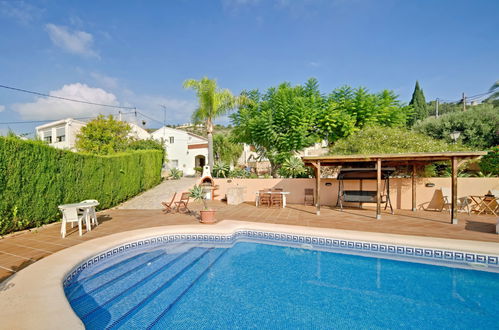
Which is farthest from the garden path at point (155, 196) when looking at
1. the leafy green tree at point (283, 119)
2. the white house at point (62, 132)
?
the white house at point (62, 132)

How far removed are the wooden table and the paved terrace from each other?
443mm

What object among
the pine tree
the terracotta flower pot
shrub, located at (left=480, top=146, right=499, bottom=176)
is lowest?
the terracotta flower pot

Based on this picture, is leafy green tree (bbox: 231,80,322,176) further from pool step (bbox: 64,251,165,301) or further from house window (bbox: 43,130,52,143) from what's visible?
house window (bbox: 43,130,52,143)

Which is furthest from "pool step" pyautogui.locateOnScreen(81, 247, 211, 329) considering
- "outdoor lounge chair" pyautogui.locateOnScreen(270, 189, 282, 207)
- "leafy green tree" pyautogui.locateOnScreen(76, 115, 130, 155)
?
"leafy green tree" pyautogui.locateOnScreen(76, 115, 130, 155)

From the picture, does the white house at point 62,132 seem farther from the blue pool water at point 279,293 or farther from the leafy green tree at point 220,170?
the blue pool water at point 279,293

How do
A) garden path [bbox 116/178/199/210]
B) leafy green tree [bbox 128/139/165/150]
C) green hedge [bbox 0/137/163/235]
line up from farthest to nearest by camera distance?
leafy green tree [bbox 128/139/165/150]
garden path [bbox 116/178/199/210]
green hedge [bbox 0/137/163/235]

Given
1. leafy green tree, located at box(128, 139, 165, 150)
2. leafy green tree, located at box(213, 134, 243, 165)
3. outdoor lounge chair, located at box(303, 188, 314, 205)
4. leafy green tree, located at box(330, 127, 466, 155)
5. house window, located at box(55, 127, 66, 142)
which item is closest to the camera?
leafy green tree, located at box(330, 127, 466, 155)

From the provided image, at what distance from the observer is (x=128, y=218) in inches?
364

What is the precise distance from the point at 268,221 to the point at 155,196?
27.9ft

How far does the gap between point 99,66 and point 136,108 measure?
14891mm

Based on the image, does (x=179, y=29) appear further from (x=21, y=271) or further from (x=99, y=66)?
(x=21, y=271)

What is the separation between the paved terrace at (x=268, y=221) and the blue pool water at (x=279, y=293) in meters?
1.53

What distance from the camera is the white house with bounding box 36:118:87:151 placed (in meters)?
25.6

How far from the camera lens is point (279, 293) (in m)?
4.26
